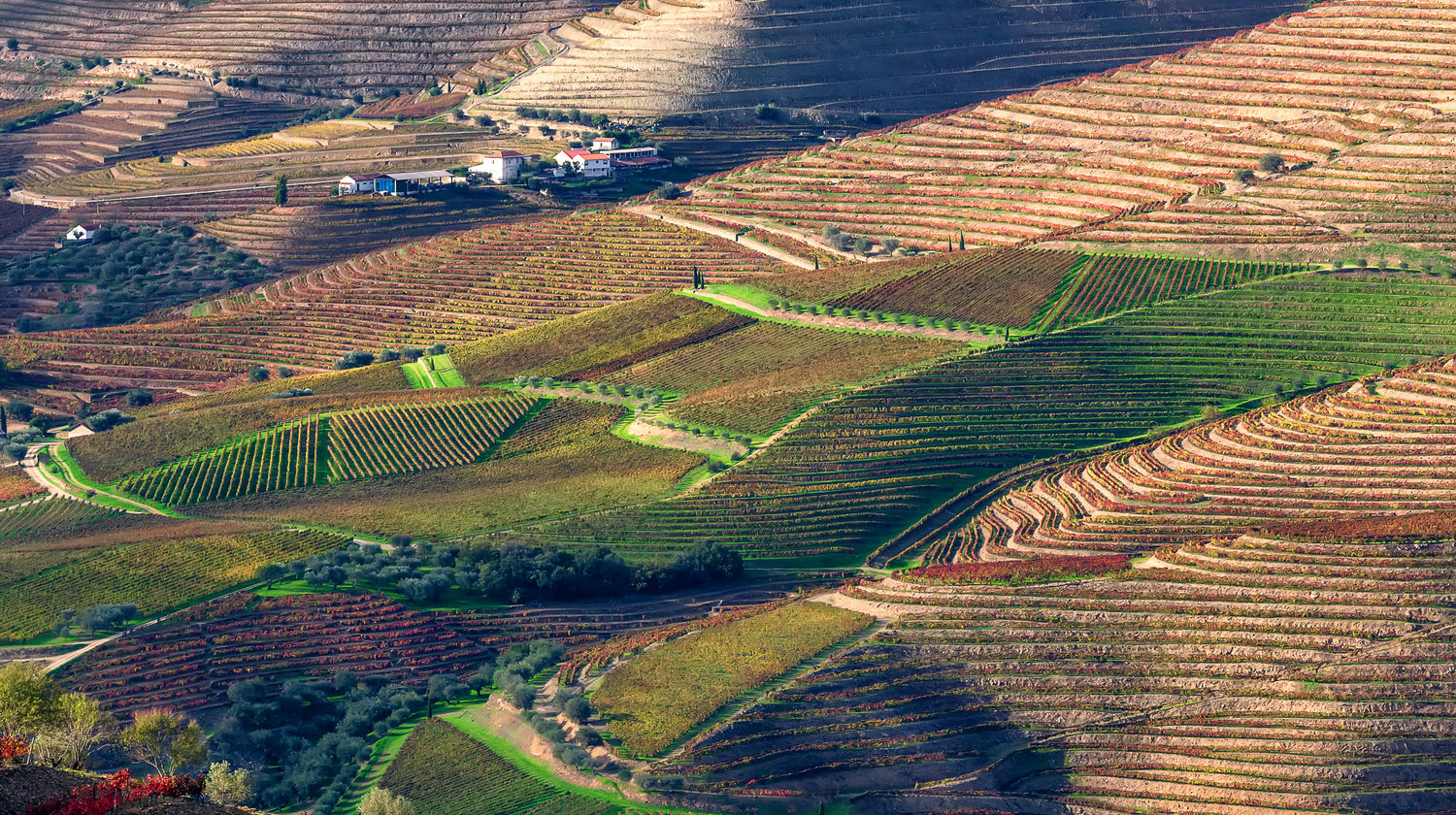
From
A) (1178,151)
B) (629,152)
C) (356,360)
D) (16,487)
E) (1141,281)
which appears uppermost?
(1178,151)

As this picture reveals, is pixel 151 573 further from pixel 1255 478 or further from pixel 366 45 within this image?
pixel 366 45

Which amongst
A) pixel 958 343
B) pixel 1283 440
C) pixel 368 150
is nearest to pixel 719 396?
pixel 958 343

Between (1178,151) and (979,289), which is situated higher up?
(1178,151)

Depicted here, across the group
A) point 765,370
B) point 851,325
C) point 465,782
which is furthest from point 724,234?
point 465,782

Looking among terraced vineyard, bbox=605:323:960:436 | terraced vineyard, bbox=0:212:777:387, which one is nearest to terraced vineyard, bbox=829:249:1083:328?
terraced vineyard, bbox=605:323:960:436

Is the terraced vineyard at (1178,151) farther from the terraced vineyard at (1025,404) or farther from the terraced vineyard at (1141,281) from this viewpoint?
the terraced vineyard at (1025,404)

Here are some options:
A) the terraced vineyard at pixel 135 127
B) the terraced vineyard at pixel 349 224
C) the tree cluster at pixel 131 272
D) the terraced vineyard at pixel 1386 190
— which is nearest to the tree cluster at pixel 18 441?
the tree cluster at pixel 131 272

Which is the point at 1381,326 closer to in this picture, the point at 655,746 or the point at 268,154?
the point at 655,746
